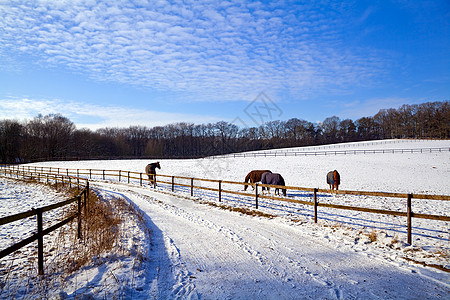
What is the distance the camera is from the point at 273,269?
4203 millimetres

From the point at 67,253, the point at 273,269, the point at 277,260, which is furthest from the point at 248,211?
the point at 67,253

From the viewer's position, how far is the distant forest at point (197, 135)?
60.7 meters

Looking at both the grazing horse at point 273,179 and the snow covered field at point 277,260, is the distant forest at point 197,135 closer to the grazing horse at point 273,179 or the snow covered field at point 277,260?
the grazing horse at point 273,179

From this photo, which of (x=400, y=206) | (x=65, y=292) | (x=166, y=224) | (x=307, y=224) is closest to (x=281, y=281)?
(x=65, y=292)

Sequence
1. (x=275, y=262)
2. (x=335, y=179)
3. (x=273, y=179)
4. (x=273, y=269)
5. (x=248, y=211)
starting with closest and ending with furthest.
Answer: (x=273, y=269)
(x=275, y=262)
(x=248, y=211)
(x=273, y=179)
(x=335, y=179)

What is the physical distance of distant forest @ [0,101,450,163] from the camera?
60688 mm

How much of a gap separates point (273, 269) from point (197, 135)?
83277mm

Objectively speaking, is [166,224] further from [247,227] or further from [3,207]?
[3,207]

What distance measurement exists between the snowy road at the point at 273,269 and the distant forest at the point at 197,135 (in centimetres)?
4577

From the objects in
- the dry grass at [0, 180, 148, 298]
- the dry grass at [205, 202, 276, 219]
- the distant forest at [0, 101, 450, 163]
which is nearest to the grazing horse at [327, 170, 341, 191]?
the dry grass at [205, 202, 276, 219]

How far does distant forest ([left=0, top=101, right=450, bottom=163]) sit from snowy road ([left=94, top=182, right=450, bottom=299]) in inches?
1802

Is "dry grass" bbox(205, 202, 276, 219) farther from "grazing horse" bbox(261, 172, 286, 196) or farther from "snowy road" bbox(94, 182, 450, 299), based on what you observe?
"grazing horse" bbox(261, 172, 286, 196)

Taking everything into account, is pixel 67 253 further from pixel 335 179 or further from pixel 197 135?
pixel 197 135

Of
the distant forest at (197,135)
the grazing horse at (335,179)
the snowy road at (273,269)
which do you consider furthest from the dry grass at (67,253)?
the distant forest at (197,135)
